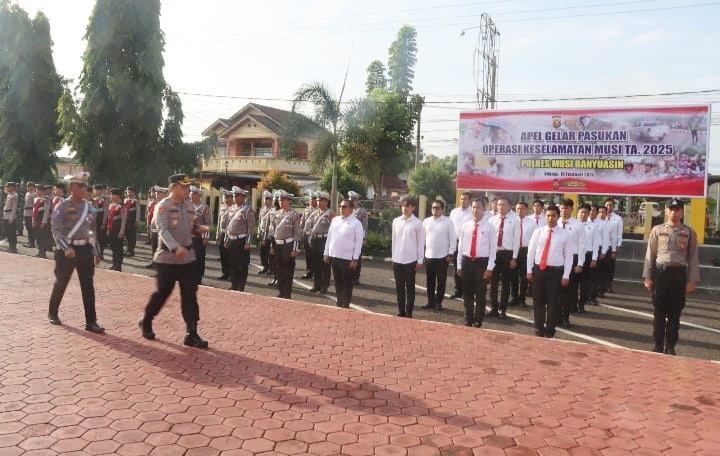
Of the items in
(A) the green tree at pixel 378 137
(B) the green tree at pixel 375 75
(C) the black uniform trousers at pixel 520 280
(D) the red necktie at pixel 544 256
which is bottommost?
(C) the black uniform trousers at pixel 520 280

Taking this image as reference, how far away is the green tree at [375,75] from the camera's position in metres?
41.8

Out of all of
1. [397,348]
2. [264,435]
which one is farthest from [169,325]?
[264,435]

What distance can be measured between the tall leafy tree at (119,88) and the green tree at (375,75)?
66.7ft

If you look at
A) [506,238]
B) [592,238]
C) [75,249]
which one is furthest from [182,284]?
[592,238]

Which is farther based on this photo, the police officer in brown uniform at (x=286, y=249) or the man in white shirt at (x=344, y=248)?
the police officer in brown uniform at (x=286, y=249)

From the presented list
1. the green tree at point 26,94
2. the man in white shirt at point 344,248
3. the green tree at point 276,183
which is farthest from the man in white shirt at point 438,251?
the green tree at point 26,94

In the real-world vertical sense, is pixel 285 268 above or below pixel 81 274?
below

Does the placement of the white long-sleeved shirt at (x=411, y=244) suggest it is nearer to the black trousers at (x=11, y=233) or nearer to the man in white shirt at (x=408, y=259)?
the man in white shirt at (x=408, y=259)

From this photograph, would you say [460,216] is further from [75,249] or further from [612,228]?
[75,249]

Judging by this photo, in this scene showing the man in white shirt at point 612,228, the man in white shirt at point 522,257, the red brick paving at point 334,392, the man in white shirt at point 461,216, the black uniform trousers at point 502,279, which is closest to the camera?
the red brick paving at point 334,392

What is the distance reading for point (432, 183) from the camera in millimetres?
33594

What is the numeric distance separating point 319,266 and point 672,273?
6.11 meters

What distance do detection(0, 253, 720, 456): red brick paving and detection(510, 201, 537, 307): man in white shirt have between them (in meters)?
3.00

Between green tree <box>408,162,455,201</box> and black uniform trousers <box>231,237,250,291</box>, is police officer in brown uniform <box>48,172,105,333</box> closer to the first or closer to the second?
black uniform trousers <box>231,237,250,291</box>
